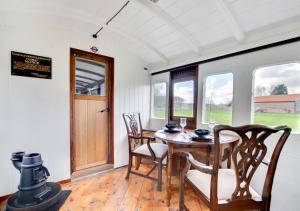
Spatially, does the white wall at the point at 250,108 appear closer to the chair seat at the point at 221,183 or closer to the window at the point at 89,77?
the chair seat at the point at 221,183

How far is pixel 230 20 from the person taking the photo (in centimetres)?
184

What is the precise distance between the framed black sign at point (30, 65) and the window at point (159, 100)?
2.22 metres

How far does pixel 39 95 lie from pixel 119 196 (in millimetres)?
1795

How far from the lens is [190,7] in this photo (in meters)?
1.90

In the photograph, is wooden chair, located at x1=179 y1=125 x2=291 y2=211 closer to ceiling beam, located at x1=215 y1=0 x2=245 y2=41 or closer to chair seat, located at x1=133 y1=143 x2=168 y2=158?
chair seat, located at x1=133 y1=143 x2=168 y2=158

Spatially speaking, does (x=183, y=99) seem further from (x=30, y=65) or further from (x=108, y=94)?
(x=30, y=65)

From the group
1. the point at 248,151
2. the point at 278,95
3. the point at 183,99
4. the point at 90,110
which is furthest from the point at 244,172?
the point at 90,110

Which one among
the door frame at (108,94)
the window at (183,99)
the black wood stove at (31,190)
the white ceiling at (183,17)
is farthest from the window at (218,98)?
the black wood stove at (31,190)

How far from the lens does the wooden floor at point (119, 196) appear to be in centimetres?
186

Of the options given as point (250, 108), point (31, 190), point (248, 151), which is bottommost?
point (31, 190)

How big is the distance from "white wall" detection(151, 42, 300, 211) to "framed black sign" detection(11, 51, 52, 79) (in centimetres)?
258

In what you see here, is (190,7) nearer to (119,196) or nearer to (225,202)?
(225,202)

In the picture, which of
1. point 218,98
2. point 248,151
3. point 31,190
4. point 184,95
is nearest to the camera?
point 248,151

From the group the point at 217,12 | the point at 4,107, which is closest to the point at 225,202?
the point at 217,12
